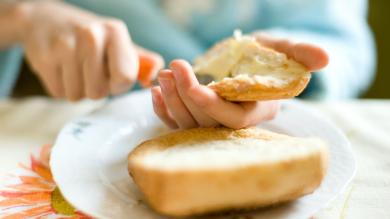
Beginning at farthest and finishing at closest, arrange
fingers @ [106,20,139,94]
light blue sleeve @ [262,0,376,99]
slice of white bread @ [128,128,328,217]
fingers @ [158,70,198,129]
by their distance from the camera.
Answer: light blue sleeve @ [262,0,376,99] < fingers @ [106,20,139,94] < fingers @ [158,70,198,129] < slice of white bread @ [128,128,328,217]

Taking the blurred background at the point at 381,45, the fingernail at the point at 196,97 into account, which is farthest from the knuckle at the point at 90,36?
the blurred background at the point at 381,45

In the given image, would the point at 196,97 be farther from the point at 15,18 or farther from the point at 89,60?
the point at 15,18

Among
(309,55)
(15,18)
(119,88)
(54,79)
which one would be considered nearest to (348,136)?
(309,55)

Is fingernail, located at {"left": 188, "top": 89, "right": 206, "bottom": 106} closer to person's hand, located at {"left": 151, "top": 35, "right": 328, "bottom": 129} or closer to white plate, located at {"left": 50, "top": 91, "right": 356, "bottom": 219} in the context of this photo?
person's hand, located at {"left": 151, "top": 35, "right": 328, "bottom": 129}

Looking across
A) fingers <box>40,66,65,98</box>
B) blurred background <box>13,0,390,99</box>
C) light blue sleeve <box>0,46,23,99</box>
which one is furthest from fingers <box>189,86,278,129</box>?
blurred background <box>13,0,390,99</box>

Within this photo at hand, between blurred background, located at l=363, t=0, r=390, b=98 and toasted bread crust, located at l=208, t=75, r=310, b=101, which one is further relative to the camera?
blurred background, located at l=363, t=0, r=390, b=98

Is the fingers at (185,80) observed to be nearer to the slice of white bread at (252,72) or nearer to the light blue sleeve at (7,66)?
the slice of white bread at (252,72)

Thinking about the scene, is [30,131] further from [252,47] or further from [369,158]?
[369,158]
